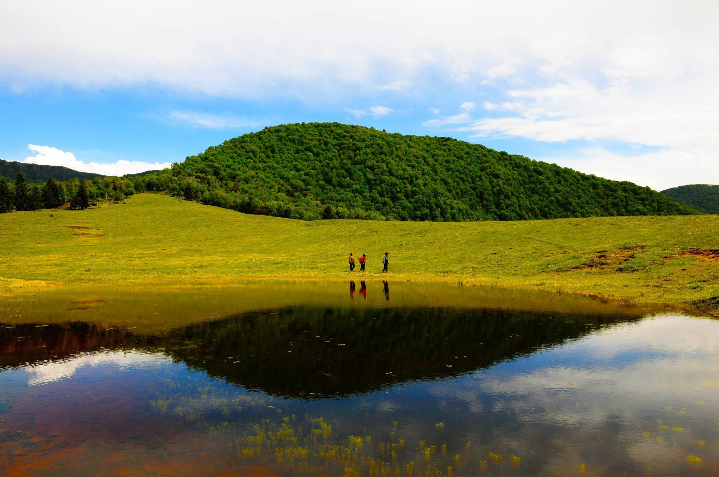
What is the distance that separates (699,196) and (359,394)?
199693mm

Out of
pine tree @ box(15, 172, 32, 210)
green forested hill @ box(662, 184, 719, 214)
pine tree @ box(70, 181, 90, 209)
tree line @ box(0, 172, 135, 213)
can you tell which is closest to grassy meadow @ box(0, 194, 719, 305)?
pine tree @ box(70, 181, 90, 209)

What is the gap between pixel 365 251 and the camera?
58250 millimetres

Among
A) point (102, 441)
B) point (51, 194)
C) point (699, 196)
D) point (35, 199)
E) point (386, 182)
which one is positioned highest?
point (386, 182)

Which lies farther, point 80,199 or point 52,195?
point 52,195

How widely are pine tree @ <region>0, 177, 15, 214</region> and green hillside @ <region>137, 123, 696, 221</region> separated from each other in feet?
103

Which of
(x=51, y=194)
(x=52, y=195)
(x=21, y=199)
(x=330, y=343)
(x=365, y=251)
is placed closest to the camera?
(x=330, y=343)

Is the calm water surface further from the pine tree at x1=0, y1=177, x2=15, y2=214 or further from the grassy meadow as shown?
the pine tree at x1=0, y1=177, x2=15, y2=214


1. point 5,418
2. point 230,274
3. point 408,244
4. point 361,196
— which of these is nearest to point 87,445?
point 5,418

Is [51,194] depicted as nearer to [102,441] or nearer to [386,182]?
[386,182]

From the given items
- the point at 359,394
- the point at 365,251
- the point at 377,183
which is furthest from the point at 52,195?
the point at 359,394

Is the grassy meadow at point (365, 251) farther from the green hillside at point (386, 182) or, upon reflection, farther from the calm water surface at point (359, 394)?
the green hillside at point (386, 182)

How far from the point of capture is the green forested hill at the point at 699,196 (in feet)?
514

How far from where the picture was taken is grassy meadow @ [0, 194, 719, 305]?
35.0m

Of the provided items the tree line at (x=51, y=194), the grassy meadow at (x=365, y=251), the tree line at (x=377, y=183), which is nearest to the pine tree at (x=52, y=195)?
the tree line at (x=51, y=194)
